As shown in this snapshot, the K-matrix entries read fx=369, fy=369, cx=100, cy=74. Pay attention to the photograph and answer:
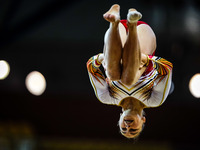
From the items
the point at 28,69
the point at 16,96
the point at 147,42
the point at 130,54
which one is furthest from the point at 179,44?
the point at 130,54

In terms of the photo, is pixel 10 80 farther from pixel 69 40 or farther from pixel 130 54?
pixel 130 54

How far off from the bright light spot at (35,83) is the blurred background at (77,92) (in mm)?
24

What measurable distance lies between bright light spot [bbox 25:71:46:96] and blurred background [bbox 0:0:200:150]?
2cm

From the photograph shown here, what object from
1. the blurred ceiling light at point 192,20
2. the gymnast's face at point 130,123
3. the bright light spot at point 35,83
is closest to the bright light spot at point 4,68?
the bright light spot at point 35,83

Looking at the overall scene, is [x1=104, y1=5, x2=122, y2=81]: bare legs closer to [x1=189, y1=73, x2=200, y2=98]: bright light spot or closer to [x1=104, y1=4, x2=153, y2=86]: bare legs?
[x1=104, y1=4, x2=153, y2=86]: bare legs

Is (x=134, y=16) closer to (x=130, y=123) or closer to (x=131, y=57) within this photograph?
(x=131, y=57)

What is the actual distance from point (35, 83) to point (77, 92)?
39.0 inches

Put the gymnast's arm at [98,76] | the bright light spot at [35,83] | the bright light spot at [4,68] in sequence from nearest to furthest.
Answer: the gymnast's arm at [98,76] < the bright light spot at [4,68] < the bright light spot at [35,83]

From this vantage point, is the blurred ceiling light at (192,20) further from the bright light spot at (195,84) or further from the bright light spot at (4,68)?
the bright light spot at (4,68)

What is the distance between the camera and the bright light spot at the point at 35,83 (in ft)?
27.1

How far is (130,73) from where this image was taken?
3137 mm

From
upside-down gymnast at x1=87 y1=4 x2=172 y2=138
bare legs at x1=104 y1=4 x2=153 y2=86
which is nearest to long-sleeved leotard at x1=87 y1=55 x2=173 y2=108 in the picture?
upside-down gymnast at x1=87 y1=4 x2=172 y2=138

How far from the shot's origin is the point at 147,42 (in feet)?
12.1

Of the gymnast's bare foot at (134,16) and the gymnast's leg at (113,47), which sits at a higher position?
the gymnast's bare foot at (134,16)
